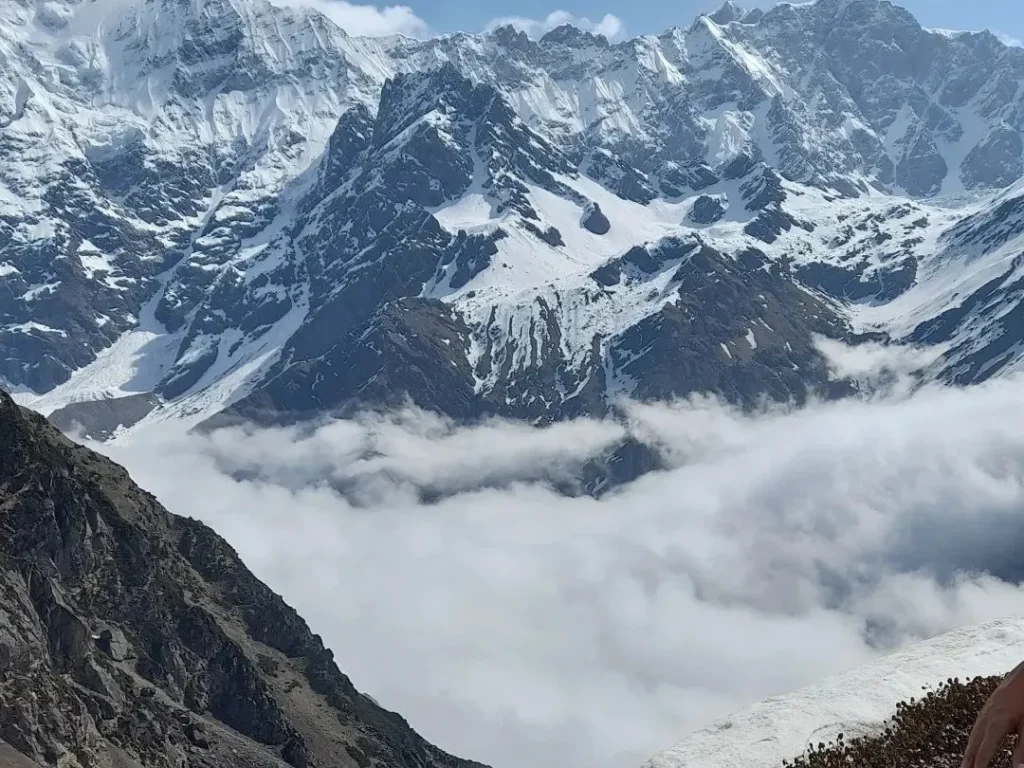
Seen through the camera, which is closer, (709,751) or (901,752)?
(901,752)

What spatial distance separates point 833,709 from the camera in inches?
1052

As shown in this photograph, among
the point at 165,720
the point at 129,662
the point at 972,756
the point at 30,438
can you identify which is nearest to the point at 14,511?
the point at 30,438

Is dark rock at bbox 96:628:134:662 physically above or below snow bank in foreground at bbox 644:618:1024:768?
above

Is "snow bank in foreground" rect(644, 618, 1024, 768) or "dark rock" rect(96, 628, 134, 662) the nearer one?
"snow bank in foreground" rect(644, 618, 1024, 768)

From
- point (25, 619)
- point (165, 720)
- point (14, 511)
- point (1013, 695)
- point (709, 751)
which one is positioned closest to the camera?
point (1013, 695)

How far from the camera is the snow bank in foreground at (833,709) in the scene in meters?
25.3

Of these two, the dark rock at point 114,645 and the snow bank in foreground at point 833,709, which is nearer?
the snow bank in foreground at point 833,709

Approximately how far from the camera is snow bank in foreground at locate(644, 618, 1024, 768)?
25344mm

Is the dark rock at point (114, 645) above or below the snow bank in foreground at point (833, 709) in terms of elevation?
above

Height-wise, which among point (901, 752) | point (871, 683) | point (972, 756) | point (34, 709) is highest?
point (34, 709)

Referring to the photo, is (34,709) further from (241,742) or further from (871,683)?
(871,683)

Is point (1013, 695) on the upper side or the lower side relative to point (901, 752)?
lower

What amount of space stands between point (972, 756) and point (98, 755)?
158m

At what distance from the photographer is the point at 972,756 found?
38.1 feet
